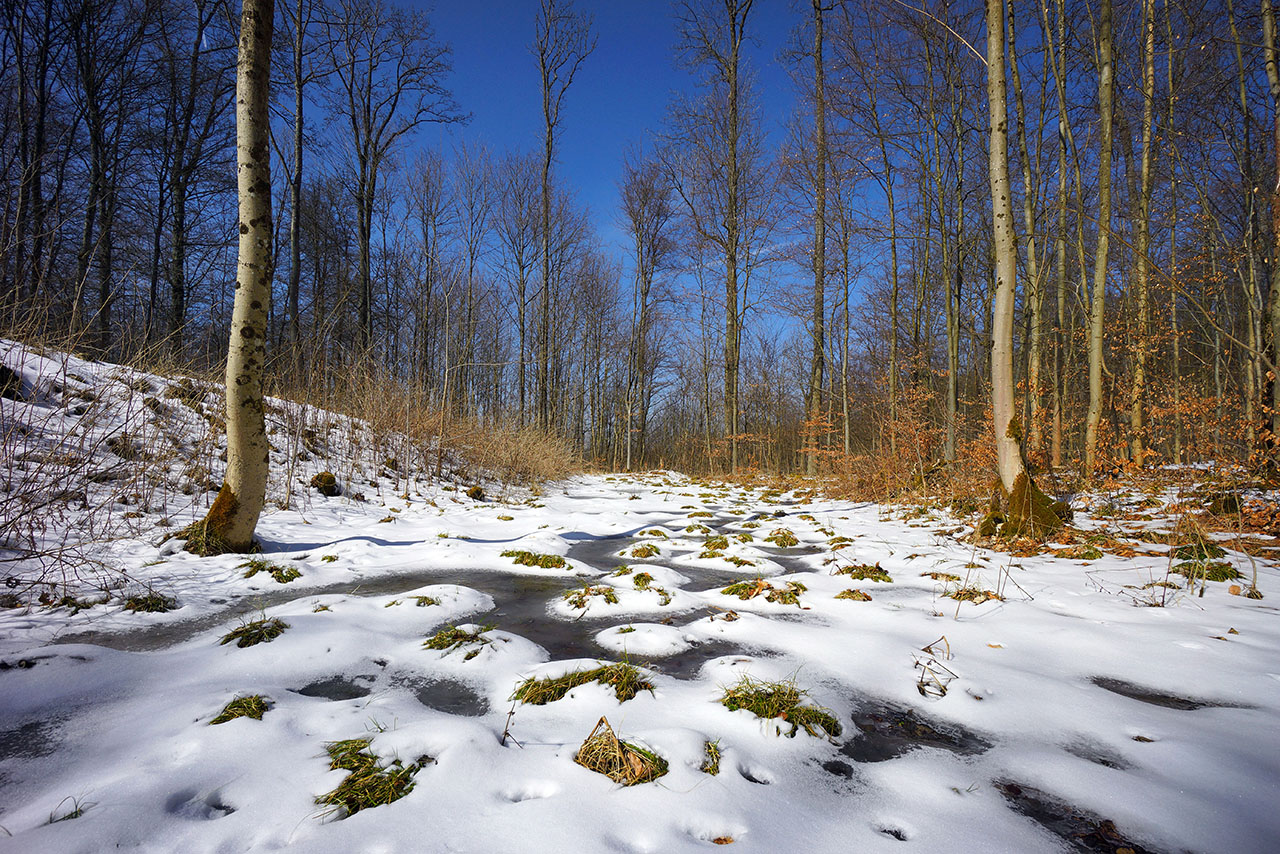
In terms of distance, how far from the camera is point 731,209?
1444cm

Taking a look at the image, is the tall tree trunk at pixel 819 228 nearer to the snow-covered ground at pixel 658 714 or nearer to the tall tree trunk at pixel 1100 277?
A: the tall tree trunk at pixel 1100 277

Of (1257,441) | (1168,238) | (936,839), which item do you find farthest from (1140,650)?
(1168,238)

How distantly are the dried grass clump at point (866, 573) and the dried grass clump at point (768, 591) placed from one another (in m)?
0.56

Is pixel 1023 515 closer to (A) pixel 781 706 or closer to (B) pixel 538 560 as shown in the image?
(A) pixel 781 706

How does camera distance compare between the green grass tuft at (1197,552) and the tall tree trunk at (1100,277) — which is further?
the tall tree trunk at (1100,277)

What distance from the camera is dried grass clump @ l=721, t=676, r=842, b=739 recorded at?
1.72 meters

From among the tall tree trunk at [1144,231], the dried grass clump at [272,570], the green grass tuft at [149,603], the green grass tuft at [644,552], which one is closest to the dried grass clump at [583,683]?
the green grass tuft at [149,603]

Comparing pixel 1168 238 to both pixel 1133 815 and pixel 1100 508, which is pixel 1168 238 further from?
pixel 1133 815

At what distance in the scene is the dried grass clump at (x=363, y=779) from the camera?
1249mm

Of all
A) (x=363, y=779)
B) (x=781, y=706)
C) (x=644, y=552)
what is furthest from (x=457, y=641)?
(x=644, y=552)

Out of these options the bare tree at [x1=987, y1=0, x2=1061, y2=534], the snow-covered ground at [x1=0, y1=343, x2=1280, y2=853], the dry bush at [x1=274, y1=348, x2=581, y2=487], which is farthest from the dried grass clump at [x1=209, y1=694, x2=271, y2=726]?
the dry bush at [x1=274, y1=348, x2=581, y2=487]

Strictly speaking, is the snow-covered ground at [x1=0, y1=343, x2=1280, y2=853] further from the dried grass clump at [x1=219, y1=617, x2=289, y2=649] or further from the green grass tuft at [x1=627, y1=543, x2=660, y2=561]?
the green grass tuft at [x1=627, y1=543, x2=660, y2=561]

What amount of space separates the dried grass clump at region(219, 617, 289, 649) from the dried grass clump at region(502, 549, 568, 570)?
6.58 feet

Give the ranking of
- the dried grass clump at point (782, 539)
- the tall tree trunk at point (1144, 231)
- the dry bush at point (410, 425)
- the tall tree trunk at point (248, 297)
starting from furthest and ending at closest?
the dry bush at point (410, 425) < the tall tree trunk at point (1144, 231) < the dried grass clump at point (782, 539) < the tall tree trunk at point (248, 297)
